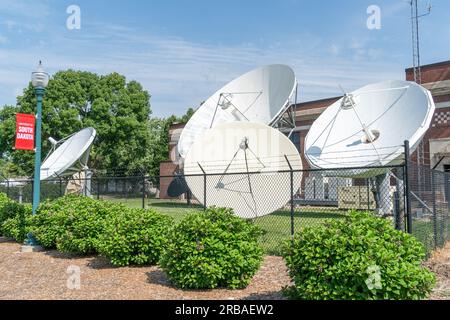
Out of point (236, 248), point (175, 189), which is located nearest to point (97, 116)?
point (175, 189)

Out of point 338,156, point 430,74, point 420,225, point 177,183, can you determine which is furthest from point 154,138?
point 420,225

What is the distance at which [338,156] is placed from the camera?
1536cm

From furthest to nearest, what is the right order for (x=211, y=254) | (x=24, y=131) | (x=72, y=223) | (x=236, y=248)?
1. (x=24, y=131)
2. (x=72, y=223)
3. (x=236, y=248)
4. (x=211, y=254)

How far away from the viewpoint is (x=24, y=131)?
40.9ft

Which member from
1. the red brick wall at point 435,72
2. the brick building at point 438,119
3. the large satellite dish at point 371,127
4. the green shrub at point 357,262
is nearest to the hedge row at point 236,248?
the green shrub at point 357,262

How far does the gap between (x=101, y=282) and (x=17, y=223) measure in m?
7.17

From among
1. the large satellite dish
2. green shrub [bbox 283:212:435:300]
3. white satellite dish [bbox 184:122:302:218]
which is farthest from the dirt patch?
the large satellite dish

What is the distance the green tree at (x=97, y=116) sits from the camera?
1774 inches

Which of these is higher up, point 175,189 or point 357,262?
point 175,189

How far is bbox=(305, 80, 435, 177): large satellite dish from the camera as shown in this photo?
14.3 m

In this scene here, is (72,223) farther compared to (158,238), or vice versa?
(72,223)

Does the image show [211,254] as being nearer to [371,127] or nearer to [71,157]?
[371,127]

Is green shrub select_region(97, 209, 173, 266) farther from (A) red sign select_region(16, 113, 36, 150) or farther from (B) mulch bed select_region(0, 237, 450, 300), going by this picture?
(A) red sign select_region(16, 113, 36, 150)
